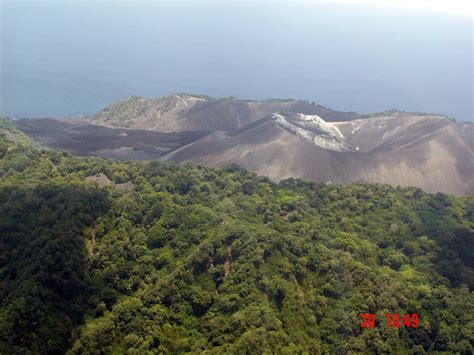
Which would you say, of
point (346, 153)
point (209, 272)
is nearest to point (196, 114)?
point (346, 153)

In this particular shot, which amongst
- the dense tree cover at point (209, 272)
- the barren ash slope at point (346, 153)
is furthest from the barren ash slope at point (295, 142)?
the dense tree cover at point (209, 272)

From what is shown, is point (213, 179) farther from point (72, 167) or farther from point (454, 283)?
point (454, 283)

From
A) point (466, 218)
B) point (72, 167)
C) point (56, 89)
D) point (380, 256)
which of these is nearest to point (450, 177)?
point (466, 218)

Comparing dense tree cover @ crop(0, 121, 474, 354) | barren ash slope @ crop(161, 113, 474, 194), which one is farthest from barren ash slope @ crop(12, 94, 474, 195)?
dense tree cover @ crop(0, 121, 474, 354)
